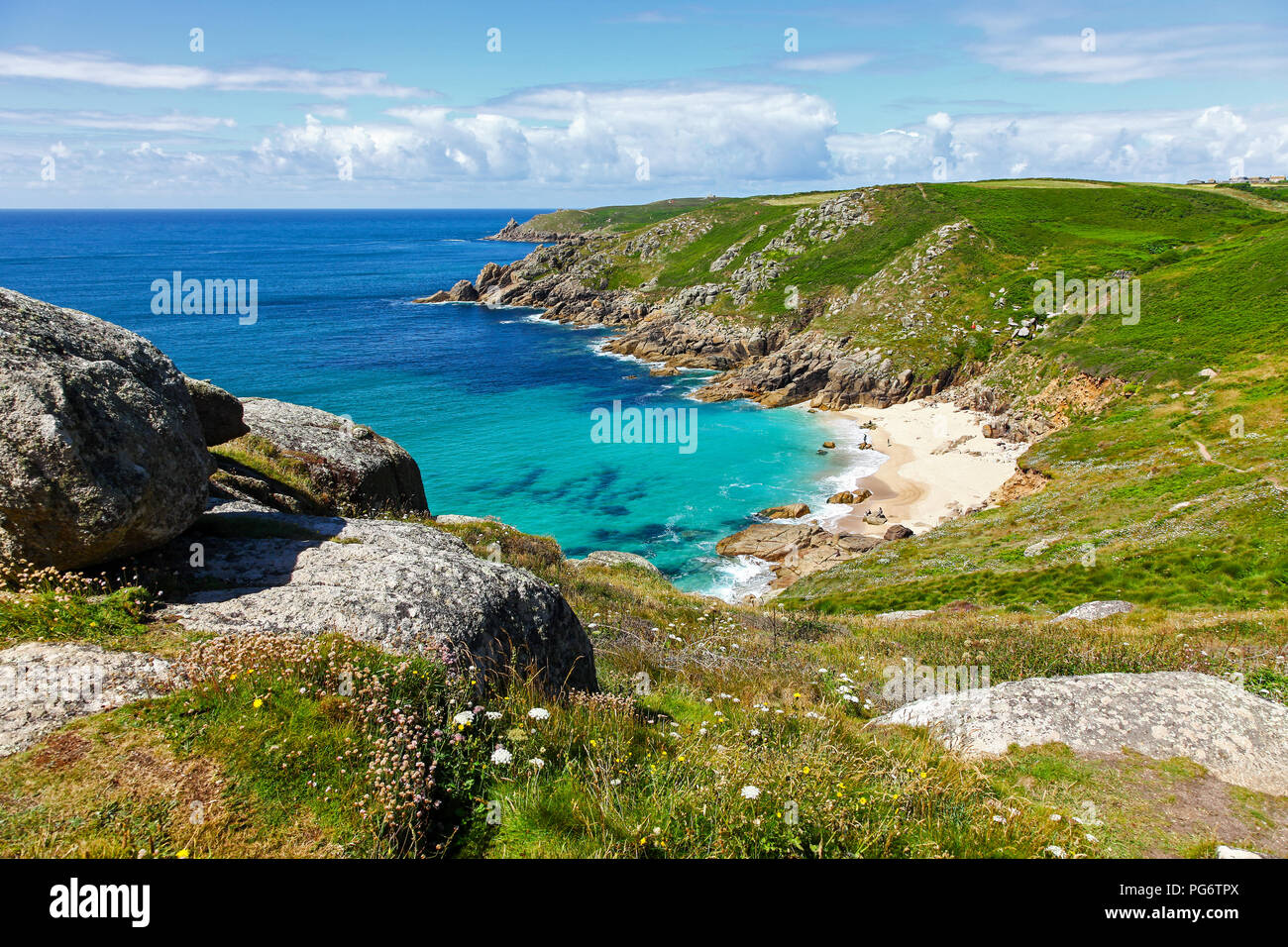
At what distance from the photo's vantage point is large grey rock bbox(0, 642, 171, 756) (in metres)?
5.30

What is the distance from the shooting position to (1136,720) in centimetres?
879

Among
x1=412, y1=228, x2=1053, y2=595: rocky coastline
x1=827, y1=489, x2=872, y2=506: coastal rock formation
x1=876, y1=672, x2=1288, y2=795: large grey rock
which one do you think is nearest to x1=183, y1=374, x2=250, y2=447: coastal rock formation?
x1=876, y1=672, x2=1288, y2=795: large grey rock

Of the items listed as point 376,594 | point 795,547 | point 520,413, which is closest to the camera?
point 376,594

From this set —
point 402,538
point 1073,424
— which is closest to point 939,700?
point 402,538

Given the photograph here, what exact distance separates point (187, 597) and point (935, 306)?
9023 centimetres

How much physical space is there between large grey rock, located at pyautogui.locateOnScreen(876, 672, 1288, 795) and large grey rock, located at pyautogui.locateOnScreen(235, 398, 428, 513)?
44.9 feet

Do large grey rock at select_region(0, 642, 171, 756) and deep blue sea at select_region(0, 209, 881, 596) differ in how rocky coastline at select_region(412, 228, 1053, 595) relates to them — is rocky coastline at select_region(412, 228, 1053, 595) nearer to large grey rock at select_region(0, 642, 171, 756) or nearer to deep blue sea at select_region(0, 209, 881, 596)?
deep blue sea at select_region(0, 209, 881, 596)

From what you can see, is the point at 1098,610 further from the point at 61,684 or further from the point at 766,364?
the point at 766,364

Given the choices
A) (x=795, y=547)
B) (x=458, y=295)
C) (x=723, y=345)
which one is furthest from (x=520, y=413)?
(x=458, y=295)

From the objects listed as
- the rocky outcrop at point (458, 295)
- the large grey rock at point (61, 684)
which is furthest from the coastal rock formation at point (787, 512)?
the rocky outcrop at point (458, 295)

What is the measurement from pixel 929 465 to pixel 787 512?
52.1 ft
